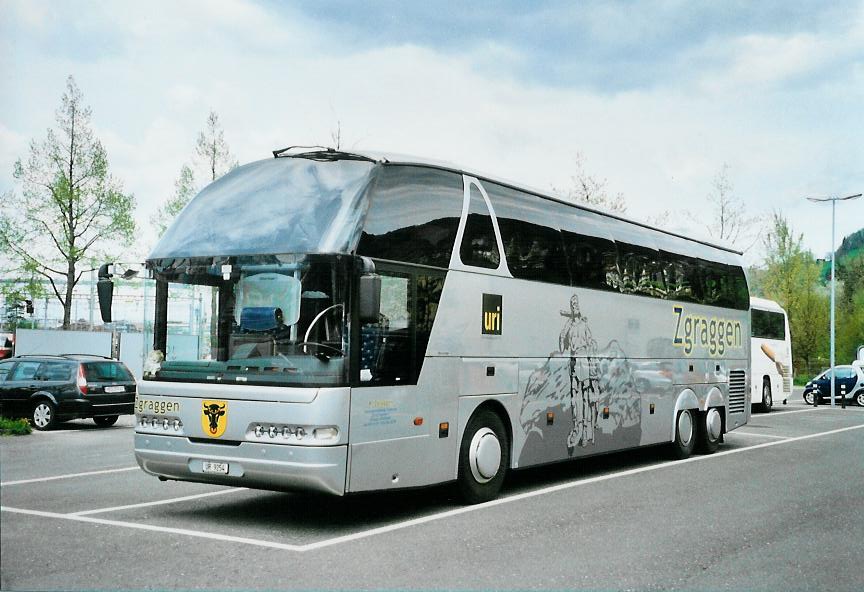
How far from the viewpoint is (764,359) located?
3167 centimetres

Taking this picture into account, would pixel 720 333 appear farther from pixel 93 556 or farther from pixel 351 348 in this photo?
pixel 93 556

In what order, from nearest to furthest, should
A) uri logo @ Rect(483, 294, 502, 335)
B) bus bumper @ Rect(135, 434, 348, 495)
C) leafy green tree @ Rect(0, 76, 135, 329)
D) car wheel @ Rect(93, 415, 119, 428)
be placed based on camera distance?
1. bus bumper @ Rect(135, 434, 348, 495)
2. uri logo @ Rect(483, 294, 502, 335)
3. car wheel @ Rect(93, 415, 119, 428)
4. leafy green tree @ Rect(0, 76, 135, 329)

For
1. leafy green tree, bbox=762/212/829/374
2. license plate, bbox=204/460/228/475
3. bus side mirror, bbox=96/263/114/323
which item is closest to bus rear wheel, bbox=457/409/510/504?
license plate, bbox=204/460/228/475

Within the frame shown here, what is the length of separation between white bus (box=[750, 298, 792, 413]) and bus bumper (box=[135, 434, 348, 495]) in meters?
24.6

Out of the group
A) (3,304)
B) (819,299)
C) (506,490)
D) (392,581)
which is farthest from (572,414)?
(819,299)

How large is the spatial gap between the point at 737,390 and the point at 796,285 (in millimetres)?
39945

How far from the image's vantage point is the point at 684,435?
15.7 m

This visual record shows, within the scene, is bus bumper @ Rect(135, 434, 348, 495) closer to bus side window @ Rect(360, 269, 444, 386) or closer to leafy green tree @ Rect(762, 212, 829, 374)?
bus side window @ Rect(360, 269, 444, 386)

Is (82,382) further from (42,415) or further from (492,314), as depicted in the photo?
(492,314)

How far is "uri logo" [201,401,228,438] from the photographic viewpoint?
8.52 metres

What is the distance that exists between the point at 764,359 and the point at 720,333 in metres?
15.8

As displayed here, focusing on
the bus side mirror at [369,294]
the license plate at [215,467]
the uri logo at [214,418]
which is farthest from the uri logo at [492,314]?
the license plate at [215,467]

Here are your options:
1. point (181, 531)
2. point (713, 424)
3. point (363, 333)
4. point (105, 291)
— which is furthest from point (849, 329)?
point (181, 531)

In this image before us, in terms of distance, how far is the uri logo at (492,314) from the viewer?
409 inches
